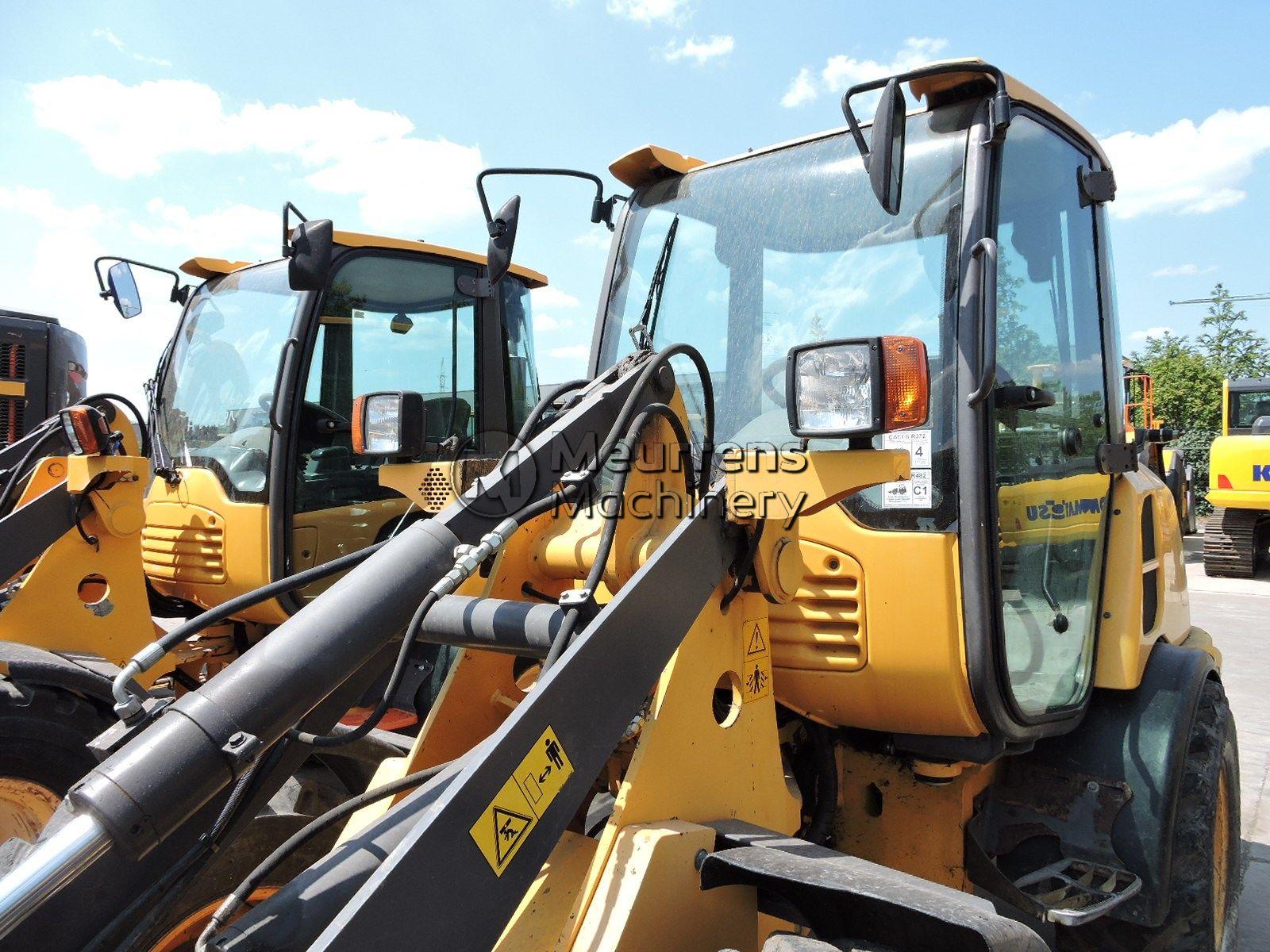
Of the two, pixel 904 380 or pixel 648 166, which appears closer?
pixel 904 380

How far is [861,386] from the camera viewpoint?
1.77m

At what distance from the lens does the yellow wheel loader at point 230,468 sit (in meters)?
3.45

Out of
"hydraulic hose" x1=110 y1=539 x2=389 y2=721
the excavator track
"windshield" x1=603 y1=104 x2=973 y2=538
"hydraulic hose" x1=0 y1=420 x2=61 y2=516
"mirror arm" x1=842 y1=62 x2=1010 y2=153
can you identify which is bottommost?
the excavator track

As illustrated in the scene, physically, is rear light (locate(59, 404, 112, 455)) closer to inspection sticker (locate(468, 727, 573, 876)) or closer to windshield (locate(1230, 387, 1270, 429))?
inspection sticker (locate(468, 727, 573, 876))

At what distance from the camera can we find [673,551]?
5.69ft

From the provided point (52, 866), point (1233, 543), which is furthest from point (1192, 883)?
point (1233, 543)

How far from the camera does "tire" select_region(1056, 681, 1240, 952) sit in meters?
2.51

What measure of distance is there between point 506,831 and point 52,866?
0.62 m

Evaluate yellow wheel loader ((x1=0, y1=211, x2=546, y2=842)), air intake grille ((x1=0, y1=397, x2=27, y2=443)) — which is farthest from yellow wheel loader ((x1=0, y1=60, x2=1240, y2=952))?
air intake grille ((x1=0, y1=397, x2=27, y2=443))

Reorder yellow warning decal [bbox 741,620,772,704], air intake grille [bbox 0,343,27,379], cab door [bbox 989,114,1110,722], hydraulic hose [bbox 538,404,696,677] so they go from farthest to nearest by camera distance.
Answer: air intake grille [bbox 0,343,27,379] → cab door [bbox 989,114,1110,722] → yellow warning decal [bbox 741,620,772,704] → hydraulic hose [bbox 538,404,696,677]

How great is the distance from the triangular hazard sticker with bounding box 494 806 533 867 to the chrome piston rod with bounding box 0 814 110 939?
1.76 feet

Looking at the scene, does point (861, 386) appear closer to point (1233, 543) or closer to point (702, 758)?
point (702, 758)

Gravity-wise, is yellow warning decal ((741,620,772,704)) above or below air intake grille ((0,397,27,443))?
below

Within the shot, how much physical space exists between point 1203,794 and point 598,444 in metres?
2.00
